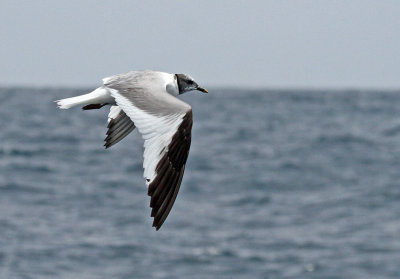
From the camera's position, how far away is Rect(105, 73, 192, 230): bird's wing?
712 cm

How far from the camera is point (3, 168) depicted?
37.2 metres

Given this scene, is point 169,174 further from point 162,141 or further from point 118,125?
point 118,125

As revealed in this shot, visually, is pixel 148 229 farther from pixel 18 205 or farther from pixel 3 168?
pixel 3 168

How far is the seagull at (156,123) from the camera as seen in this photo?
7137 millimetres

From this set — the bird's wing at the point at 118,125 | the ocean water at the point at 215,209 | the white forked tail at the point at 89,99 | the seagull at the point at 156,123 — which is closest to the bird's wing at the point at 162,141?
the seagull at the point at 156,123

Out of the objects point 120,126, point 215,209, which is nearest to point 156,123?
point 120,126

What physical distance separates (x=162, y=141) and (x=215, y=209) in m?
23.7

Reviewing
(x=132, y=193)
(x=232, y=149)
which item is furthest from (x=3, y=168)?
(x=232, y=149)

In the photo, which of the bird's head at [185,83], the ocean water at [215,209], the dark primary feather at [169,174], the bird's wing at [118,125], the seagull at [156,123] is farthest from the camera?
the ocean water at [215,209]

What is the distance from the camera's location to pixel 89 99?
7992 mm

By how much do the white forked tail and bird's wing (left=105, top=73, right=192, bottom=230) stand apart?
35cm

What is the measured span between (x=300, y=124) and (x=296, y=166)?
22565mm

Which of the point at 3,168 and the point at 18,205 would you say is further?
the point at 3,168

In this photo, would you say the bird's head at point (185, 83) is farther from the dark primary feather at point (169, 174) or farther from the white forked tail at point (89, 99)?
the dark primary feather at point (169, 174)
